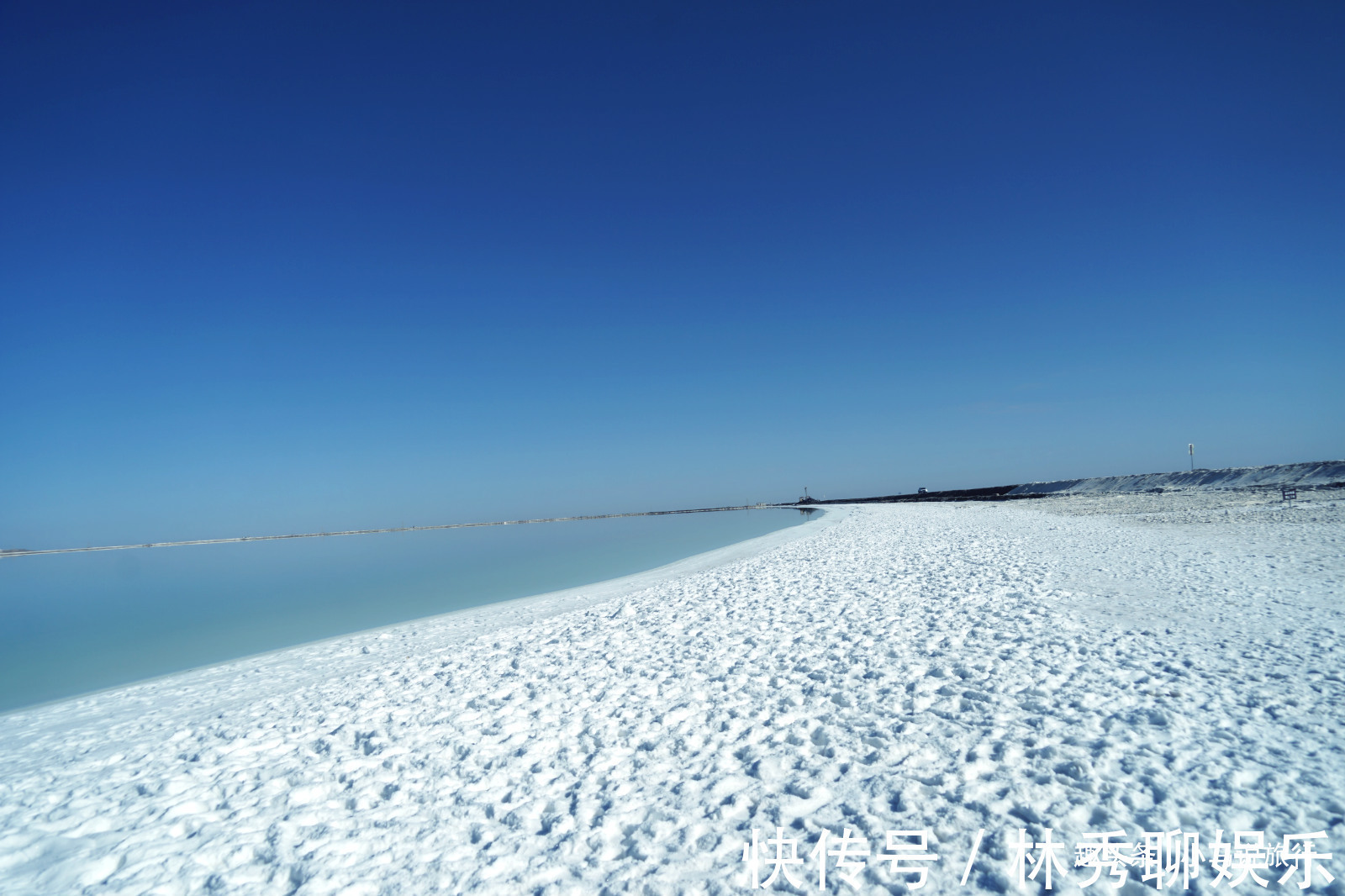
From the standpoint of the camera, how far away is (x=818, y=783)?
4117 mm

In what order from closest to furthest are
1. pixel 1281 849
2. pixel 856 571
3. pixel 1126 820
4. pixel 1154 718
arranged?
1. pixel 1281 849
2. pixel 1126 820
3. pixel 1154 718
4. pixel 856 571

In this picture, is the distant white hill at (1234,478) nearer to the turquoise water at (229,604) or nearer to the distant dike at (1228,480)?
the distant dike at (1228,480)

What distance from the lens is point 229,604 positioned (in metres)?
16.6

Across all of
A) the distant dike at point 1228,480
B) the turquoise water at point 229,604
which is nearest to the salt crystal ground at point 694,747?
the turquoise water at point 229,604

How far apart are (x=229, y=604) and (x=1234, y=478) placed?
51.9m

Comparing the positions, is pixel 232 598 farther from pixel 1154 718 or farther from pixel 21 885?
pixel 1154 718

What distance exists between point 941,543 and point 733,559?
19.2ft

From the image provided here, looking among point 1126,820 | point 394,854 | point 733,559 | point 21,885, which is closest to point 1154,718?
point 1126,820

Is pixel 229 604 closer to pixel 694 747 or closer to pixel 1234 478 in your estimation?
pixel 694 747

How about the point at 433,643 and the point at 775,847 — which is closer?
the point at 775,847

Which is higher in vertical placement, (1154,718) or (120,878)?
(1154,718)

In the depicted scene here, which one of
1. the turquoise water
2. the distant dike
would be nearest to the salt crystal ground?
the turquoise water

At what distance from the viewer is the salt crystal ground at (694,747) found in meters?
3.55

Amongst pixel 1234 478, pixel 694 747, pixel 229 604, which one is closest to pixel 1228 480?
pixel 1234 478
